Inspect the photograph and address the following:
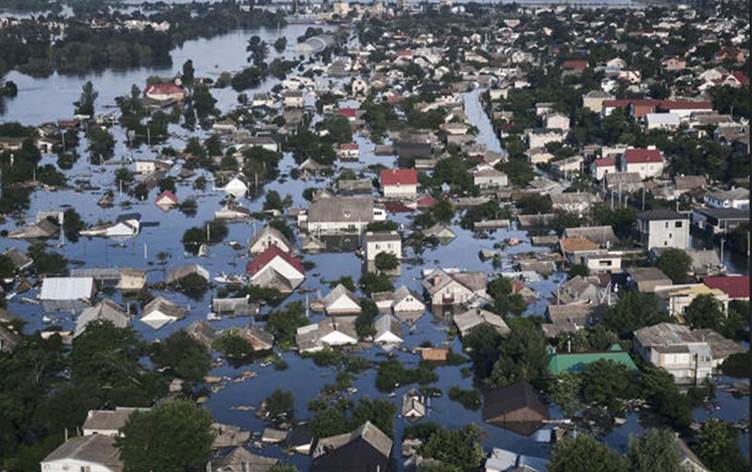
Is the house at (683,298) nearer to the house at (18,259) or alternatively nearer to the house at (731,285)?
the house at (731,285)

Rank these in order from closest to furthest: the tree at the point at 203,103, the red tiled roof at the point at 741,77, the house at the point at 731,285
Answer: the house at the point at 731,285 → the red tiled roof at the point at 741,77 → the tree at the point at 203,103

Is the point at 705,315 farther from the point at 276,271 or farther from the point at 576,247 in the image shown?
the point at 276,271

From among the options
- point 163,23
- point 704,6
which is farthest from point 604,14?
point 163,23

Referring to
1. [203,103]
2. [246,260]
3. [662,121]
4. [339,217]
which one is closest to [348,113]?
[203,103]

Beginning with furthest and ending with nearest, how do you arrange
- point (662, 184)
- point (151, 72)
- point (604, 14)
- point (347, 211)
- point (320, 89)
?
1. point (604, 14)
2. point (151, 72)
3. point (320, 89)
4. point (662, 184)
5. point (347, 211)

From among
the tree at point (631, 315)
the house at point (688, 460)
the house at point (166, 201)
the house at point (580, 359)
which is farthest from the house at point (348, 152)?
the house at point (688, 460)

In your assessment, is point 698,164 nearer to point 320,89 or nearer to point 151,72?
point 320,89
